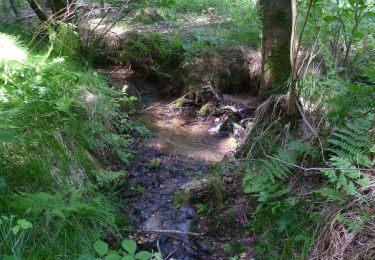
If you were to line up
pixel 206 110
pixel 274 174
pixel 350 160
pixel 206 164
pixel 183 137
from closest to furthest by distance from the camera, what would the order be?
pixel 350 160 → pixel 274 174 → pixel 206 164 → pixel 183 137 → pixel 206 110

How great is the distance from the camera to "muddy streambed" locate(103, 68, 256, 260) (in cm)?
318

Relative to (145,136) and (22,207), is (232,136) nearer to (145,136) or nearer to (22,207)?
(145,136)

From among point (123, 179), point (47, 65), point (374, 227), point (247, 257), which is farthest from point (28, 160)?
point (374, 227)

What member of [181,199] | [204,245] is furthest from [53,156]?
[204,245]

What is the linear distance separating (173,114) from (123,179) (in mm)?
2443

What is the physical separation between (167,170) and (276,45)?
6.11 feet

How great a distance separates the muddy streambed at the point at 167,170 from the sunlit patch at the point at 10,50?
1.88m

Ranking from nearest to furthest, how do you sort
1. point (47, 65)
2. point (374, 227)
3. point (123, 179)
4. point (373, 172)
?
point (374, 227)
point (373, 172)
point (123, 179)
point (47, 65)

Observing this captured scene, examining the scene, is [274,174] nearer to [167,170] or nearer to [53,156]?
[167,170]

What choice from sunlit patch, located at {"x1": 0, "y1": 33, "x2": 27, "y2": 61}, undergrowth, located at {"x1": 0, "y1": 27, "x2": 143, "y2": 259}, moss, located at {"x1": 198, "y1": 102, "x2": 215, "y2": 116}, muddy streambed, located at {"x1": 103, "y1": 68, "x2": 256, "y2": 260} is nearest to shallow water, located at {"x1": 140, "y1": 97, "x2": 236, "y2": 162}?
muddy streambed, located at {"x1": 103, "y1": 68, "x2": 256, "y2": 260}

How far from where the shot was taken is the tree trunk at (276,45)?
12.4ft

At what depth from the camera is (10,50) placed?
4.61 m

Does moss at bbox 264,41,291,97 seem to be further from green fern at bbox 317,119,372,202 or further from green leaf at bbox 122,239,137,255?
green leaf at bbox 122,239,137,255

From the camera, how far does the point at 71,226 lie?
287 cm
